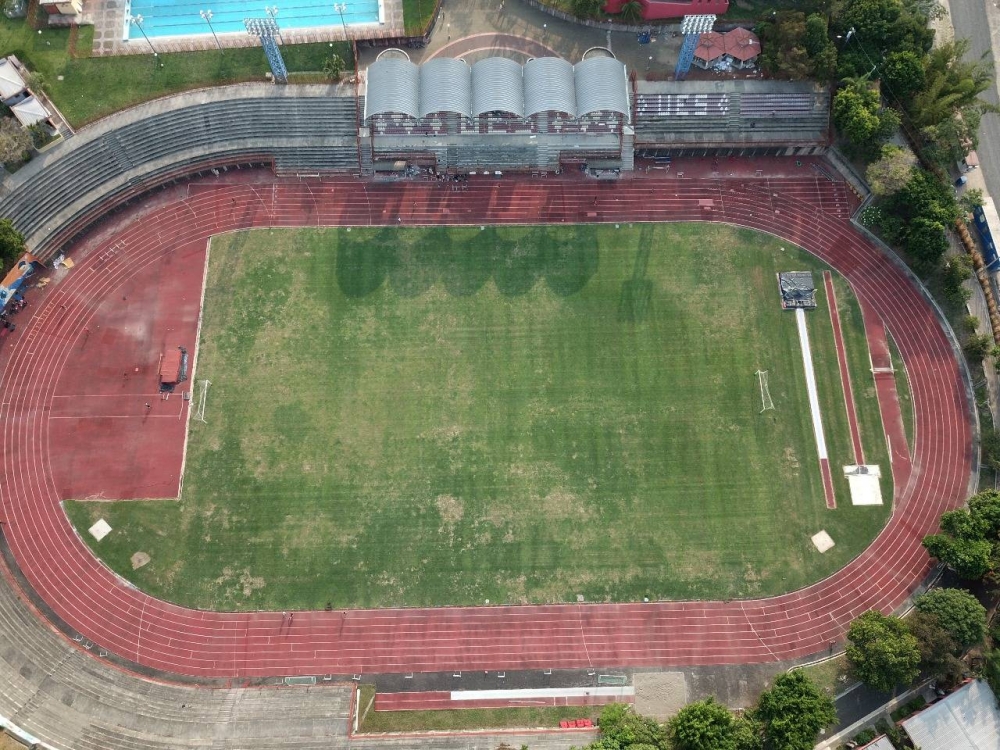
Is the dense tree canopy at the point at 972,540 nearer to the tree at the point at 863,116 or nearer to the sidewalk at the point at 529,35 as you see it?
the tree at the point at 863,116

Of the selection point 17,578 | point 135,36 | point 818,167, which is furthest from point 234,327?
point 818,167

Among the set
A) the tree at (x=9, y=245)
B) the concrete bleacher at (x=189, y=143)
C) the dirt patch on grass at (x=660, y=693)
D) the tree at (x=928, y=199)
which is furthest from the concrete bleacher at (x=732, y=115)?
the tree at (x=9, y=245)

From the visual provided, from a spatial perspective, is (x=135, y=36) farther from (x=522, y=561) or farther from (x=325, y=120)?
(x=522, y=561)

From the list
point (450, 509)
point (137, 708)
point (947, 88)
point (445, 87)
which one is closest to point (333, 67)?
point (445, 87)

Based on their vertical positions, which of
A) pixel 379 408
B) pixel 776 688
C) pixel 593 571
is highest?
pixel 379 408

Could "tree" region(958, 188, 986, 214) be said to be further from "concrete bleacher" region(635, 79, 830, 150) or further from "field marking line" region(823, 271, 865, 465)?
"concrete bleacher" region(635, 79, 830, 150)

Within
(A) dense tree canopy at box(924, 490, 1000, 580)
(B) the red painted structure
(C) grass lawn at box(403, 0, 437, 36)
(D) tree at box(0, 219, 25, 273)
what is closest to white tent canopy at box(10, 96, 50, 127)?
(D) tree at box(0, 219, 25, 273)
